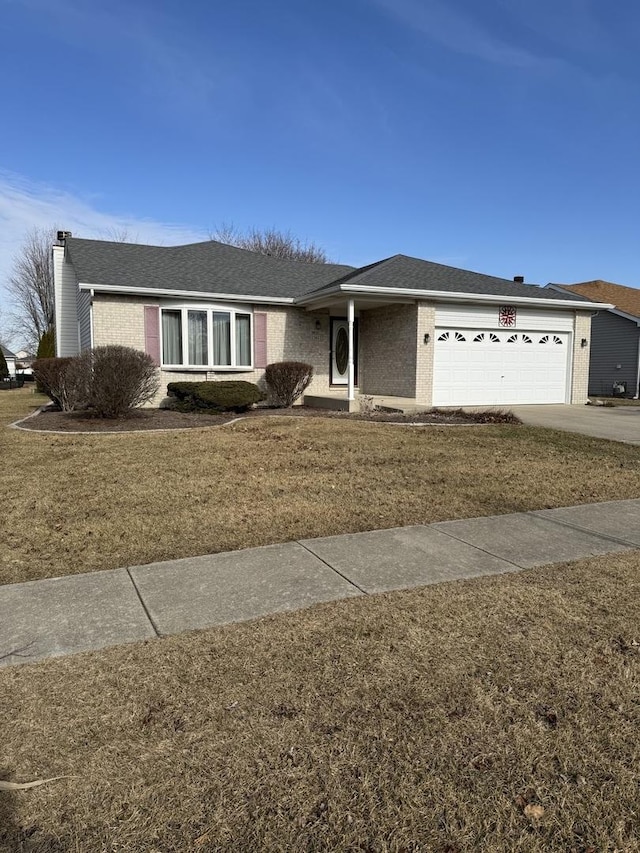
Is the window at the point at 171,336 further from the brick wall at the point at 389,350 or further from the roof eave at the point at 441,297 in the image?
the brick wall at the point at 389,350

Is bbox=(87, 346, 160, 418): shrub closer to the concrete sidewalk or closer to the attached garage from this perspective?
the concrete sidewalk

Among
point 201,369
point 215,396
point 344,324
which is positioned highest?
point 344,324

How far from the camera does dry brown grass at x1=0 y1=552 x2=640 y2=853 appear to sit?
1.87 meters

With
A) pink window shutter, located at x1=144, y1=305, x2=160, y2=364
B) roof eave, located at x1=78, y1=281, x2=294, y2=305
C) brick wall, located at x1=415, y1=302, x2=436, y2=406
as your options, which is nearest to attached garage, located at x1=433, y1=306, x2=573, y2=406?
brick wall, located at x1=415, y1=302, x2=436, y2=406

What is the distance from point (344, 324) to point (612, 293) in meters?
16.4

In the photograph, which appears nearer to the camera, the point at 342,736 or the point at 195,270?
the point at 342,736

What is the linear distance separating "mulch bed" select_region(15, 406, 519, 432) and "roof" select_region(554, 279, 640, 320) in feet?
47.0

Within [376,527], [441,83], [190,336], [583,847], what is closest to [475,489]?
[376,527]

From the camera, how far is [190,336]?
15102 mm

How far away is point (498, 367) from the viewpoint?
16500mm

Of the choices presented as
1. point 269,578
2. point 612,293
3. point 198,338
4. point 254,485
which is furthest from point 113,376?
point 612,293

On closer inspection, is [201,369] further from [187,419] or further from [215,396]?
[187,419]

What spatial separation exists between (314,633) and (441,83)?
15.3 metres

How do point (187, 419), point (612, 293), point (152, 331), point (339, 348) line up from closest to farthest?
1. point (187, 419)
2. point (152, 331)
3. point (339, 348)
4. point (612, 293)
